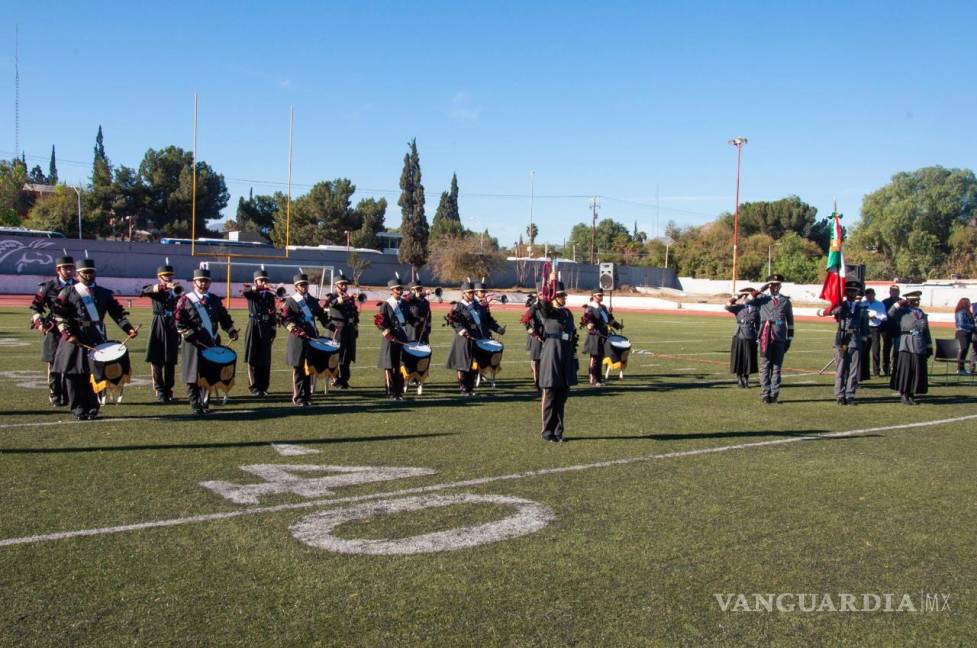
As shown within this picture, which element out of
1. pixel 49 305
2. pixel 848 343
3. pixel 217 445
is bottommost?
pixel 217 445

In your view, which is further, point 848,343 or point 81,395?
point 848,343

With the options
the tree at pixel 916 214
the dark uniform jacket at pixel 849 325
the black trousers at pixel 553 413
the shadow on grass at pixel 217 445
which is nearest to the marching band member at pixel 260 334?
the shadow on grass at pixel 217 445

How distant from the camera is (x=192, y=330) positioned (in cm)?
1080

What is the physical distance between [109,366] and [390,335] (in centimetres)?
410

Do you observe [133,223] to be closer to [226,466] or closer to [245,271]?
[245,271]

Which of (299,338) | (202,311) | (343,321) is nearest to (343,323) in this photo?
(343,321)

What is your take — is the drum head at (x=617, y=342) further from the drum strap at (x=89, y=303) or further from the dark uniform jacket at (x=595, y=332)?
the drum strap at (x=89, y=303)

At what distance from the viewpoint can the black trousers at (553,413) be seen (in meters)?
9.55

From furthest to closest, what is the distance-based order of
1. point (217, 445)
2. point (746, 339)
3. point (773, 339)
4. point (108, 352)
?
point (746, 339) → point (773, 339) → point (108, 352) → point (217, 445)

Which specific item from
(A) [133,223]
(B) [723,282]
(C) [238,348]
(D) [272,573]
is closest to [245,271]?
(A) [133,223]

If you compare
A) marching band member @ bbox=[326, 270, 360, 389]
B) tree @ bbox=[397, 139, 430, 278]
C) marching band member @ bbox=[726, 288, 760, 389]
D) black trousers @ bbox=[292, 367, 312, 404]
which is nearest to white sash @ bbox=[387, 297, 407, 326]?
marching band member @ bbox=[326, 270, 360, 389]

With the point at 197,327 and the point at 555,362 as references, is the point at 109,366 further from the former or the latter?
the point at 555,362

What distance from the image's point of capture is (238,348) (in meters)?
20.6

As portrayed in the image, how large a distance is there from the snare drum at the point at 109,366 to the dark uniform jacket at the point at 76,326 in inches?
4.1
